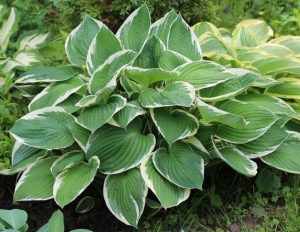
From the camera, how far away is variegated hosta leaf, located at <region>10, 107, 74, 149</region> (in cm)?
279

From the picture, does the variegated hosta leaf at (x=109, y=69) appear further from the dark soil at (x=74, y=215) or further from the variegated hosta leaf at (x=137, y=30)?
the dark soil at (x=74, y=215)

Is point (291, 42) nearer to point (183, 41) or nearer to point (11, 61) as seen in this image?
point (183, 41)

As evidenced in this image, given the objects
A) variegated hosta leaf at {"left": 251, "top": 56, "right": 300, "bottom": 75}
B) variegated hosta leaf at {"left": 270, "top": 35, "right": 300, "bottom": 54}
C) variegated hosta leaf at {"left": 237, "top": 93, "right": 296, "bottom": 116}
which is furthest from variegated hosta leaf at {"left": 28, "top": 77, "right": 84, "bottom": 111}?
variegated hosta leaf at {"left": 270, "top": 35, "right": 300, "bottom": 54}

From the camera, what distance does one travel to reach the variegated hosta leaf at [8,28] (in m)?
3.70

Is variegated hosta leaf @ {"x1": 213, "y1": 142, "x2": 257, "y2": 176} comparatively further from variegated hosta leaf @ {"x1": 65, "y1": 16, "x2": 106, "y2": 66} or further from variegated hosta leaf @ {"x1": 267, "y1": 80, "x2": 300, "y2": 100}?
variegated hosta leaf @ {"x1": 65, "y1": 16, "x2": 106, "y2": 66}

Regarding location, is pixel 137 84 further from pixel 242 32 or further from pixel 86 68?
pixel 242 32

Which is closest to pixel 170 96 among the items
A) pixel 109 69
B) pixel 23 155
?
pixel 109 69

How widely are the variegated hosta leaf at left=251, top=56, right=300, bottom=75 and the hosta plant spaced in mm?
132

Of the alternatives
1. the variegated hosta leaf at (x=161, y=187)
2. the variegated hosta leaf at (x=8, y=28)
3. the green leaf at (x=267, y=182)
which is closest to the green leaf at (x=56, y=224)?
the variegated hosta leaf at (x=161, y=187)

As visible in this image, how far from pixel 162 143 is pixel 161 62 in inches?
16.4

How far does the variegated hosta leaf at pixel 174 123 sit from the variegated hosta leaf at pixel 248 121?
0.56 ft

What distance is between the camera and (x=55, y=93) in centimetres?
303

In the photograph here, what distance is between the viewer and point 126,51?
2834 millimetres

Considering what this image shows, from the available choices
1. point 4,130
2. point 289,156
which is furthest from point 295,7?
point 4,130
